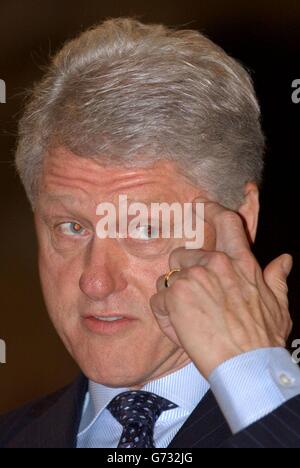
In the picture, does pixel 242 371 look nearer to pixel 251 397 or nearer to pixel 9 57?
pixel 251 397

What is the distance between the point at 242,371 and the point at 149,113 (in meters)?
0.56

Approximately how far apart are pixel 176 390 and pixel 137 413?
0.09 metres

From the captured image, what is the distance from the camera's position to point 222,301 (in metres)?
1.68

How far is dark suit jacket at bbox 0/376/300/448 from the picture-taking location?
4.95ft

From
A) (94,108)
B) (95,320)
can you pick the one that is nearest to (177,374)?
(95,320)

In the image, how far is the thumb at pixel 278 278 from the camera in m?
1.77

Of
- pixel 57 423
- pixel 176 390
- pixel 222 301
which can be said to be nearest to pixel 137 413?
pixel 176 390

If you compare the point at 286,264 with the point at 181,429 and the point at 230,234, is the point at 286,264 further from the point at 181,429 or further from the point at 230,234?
the point at 181,429

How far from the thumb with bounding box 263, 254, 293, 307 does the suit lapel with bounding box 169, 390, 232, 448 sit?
23 centimetres

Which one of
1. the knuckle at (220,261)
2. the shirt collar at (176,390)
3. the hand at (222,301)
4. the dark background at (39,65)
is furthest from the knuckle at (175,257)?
the dark background at (39,65)

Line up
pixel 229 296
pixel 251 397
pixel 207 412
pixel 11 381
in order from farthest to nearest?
pixel 11 381, pixel 207 412, pixel 229 296, pixel 251 397

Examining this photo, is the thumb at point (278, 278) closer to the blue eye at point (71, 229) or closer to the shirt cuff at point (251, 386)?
the shirt cuff at point (251, 386)

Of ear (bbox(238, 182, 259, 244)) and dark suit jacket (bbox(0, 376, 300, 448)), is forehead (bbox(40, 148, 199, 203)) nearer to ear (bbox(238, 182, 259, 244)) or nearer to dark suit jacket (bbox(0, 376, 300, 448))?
ear (bbox(238, 182, 259, 244))

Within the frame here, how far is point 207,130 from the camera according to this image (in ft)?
6.33
